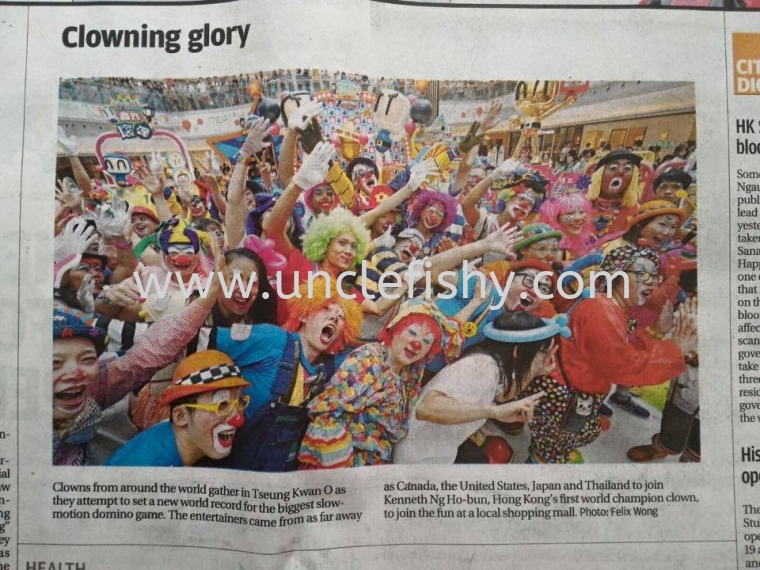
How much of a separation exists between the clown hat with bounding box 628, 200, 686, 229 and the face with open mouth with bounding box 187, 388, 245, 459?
1.75ft

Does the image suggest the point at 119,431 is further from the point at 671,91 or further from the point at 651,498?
the point at 671,91

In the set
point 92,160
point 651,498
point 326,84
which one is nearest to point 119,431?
point 92,160

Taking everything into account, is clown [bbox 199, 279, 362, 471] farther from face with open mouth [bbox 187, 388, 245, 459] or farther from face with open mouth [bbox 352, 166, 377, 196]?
face with open mouth [bbox 352, 166, 377, 196]

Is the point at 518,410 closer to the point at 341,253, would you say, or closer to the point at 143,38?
the point at 341,253

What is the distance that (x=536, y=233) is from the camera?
2.37 ft

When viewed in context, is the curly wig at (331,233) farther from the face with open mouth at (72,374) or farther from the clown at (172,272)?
the face with open mouth at (72,374)

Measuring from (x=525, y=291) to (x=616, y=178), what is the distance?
0.18 meters

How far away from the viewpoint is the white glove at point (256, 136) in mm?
708

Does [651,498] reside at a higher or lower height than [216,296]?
lower

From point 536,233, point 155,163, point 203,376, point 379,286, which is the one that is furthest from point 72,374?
point 536,233

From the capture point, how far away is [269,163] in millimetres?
708

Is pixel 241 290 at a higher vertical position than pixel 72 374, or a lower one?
higher

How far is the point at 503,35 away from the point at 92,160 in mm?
530

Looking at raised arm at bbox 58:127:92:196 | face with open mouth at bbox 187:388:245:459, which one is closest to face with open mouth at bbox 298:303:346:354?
face with open mouth at bbox 187:388:245:459
